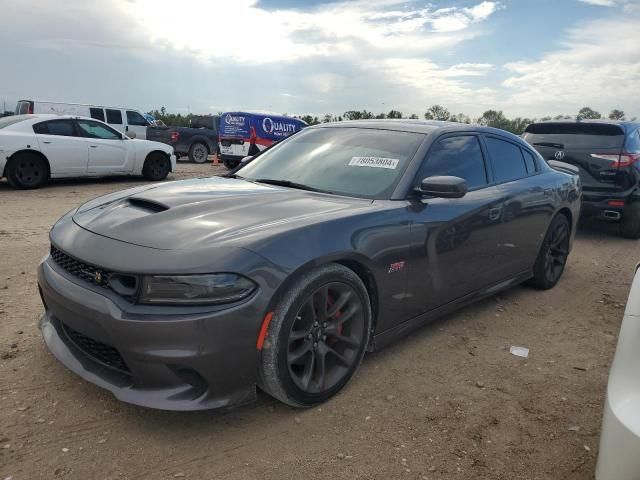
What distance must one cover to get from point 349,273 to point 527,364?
1.52 metres

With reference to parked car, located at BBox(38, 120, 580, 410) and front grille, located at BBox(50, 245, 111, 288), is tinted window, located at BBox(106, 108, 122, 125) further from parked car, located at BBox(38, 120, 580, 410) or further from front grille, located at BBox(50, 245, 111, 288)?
front grille, located at BBox(50, 245, 111, 288)

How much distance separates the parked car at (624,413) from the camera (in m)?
1.55

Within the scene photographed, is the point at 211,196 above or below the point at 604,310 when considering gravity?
above

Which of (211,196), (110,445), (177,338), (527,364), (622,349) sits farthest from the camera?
(527,364)

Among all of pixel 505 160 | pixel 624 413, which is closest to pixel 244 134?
pixel 505 160

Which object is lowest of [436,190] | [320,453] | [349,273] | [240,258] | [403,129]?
[320,453]

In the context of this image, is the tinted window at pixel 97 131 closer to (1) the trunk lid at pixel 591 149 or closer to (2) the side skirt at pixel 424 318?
(1) the trunk lid at pixel 591 149

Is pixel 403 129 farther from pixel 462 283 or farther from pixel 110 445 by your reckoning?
pixel 110 445

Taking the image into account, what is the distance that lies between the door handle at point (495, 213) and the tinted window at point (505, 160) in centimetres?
30

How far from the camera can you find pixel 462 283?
362cm

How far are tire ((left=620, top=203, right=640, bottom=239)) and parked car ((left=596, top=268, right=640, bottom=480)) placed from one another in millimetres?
6174

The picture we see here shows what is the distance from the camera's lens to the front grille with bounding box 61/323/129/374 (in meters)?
2.37

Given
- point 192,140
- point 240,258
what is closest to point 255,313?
point 240,258

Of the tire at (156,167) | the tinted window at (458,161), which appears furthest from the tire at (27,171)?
the tinted window at (458,161)
